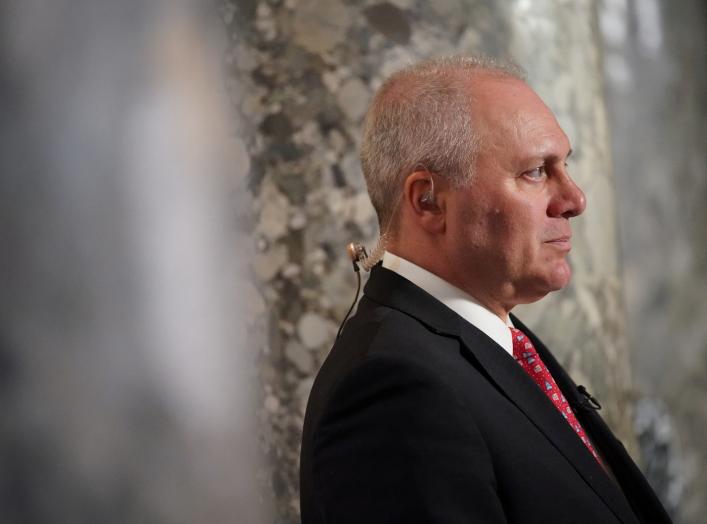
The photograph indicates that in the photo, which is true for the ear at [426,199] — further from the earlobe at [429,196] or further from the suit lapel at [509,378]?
the suit lapel at [509,378]

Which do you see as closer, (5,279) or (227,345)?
(5,279)

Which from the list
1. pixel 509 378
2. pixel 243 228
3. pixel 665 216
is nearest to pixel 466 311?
pixel 509 378

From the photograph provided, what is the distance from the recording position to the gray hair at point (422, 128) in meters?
1.50

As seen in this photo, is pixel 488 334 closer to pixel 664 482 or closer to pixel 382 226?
pixel 382 226

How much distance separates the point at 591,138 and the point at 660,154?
Result: 1.29m

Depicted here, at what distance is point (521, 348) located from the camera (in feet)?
5.42

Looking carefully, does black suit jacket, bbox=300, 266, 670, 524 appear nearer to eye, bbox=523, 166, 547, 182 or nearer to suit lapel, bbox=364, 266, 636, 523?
suit lapel, bbox=364, 266, 636, 523

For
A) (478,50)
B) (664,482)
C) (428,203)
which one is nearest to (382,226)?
(428,203)

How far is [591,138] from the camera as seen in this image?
2311 mm

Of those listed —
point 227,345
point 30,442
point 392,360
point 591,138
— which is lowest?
point 30,442

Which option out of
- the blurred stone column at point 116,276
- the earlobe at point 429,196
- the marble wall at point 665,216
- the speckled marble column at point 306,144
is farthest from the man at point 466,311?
the marble wall at point 665,216

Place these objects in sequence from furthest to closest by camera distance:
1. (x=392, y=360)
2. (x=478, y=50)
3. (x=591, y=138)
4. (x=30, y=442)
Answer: (x=30, y=442) → (x=591, y=138) → (x=478, y=50) → (x=392, y=360)

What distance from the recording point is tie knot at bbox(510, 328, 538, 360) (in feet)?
5.41

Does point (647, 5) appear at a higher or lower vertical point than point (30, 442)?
higher
